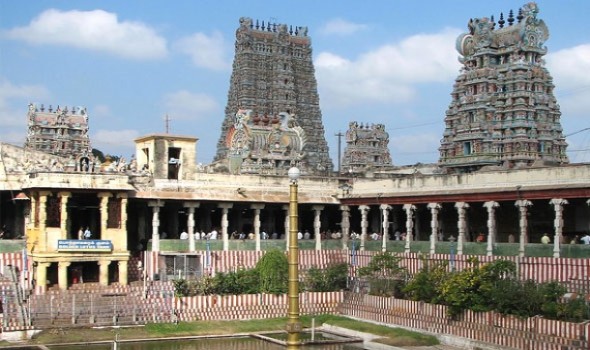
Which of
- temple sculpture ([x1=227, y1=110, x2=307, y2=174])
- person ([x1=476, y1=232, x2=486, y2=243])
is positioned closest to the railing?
Result: person ([x1=476, y1=232, x2=486, y2=243])

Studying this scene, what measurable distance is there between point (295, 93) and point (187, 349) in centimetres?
4945

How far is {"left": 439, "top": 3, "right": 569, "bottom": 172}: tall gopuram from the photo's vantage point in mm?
58188

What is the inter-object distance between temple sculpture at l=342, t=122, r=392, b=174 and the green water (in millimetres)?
48628

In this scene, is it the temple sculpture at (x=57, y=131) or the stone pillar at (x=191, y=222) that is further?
the temple sculpture at (x=57, y=131)

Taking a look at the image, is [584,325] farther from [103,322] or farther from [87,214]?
[87,214]

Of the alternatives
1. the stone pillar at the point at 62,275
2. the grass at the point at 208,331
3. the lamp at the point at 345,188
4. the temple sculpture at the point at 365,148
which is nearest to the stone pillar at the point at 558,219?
the grass at the point at 208,331

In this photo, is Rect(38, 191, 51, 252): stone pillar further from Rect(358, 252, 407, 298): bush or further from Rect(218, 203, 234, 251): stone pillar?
Rect(358, 252, 407, 298): bush

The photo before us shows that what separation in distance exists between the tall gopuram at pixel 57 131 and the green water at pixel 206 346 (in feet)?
146

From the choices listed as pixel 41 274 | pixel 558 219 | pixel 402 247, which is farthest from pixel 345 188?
pixel 41 274

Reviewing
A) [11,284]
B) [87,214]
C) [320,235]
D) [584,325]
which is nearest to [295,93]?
[320,235]

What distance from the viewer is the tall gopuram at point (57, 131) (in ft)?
256

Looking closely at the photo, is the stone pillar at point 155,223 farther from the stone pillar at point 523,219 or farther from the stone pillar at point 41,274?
the stone pillar at point 523,219

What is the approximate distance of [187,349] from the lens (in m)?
33.9

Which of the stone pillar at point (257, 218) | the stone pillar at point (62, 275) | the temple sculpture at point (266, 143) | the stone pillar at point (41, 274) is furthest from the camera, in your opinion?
the temple sculpture at point (266, 143)
